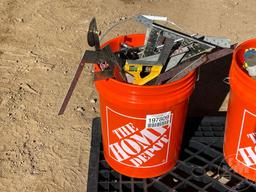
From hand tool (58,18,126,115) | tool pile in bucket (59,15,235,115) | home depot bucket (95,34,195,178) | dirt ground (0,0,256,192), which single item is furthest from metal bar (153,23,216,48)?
dirt ground (0,0,256,192)

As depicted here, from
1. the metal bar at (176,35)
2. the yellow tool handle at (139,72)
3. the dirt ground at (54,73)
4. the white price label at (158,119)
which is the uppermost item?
the metal bar at (176,35)

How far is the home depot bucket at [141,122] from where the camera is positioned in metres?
1.69

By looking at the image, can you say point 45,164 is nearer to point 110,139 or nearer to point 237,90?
point 110,139

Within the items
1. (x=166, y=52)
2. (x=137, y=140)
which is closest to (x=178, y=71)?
(x=166, y=52)

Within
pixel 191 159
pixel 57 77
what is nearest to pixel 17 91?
pixel 57 77

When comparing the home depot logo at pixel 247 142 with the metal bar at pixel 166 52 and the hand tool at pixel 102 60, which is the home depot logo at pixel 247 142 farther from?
the hand tool at pixel 102 60

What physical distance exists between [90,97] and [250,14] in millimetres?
1297

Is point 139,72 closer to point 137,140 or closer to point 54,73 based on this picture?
point 137,140

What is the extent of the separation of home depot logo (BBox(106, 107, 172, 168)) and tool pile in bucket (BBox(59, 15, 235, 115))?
155 mm

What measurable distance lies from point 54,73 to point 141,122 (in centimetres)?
106

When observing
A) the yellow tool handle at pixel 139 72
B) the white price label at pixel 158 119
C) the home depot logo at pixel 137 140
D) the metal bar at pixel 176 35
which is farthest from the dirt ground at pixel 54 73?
the metal bar at pixel 176 35

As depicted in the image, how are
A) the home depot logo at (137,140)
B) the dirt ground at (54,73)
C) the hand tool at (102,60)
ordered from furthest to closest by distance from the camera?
the dirt ground at (54,73) → the home depot logo at (137,140) → the hand tool at (102,60)

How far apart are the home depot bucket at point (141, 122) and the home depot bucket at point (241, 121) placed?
0.57 ft

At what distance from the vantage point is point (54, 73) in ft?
8.83
